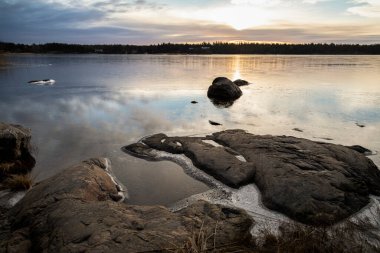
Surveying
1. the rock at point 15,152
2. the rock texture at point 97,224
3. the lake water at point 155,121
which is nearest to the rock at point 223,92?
the lake water at point 155,121

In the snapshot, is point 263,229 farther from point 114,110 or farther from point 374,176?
point 114,110

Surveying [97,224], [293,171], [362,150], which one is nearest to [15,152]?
[97,224]

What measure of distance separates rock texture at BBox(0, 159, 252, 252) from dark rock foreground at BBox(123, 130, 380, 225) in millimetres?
1725

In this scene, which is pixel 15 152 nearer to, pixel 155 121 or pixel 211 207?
pixel 211 207

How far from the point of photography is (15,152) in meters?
11.2

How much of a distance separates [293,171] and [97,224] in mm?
5849

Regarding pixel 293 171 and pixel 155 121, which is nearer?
pixel 293 171

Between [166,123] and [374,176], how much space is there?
10.9 m

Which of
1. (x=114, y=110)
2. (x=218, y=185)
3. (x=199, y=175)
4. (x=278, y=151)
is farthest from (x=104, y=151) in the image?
(x=114, y=110)

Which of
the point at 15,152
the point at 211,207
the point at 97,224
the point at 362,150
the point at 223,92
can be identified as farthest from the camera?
the point at 223,92

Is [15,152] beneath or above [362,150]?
above

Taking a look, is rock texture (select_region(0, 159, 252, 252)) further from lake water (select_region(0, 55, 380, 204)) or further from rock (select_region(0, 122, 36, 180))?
rock (select_region(0, 122, 36, 180))

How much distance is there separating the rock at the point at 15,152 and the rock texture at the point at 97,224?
3134 millimetres

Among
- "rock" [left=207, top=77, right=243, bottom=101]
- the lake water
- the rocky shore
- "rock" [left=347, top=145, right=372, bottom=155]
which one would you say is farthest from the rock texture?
"rock" [left=207, top=77, right=243, bottom=101]
